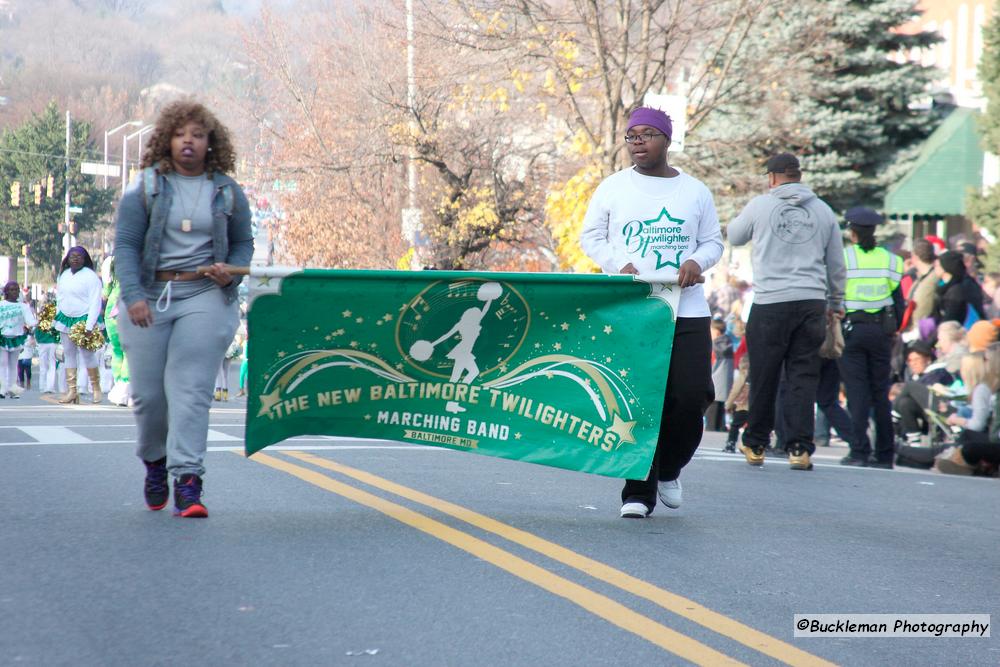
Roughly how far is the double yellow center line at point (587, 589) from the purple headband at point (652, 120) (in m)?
2.07

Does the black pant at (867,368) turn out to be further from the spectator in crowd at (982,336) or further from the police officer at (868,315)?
the spectator in crowd at (982,336)

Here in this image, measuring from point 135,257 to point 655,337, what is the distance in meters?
2.51

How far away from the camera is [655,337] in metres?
7.36

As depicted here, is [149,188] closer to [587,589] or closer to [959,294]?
[587,589]

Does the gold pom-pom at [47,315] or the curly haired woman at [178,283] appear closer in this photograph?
the curly haired woman at [178,283]

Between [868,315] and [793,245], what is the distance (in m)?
1.71

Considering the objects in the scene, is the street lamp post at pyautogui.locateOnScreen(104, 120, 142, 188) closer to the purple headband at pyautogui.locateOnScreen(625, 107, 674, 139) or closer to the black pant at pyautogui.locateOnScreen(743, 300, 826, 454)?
the black pant at pyautogui.locateOnScreen(743, 300, 826, 454)

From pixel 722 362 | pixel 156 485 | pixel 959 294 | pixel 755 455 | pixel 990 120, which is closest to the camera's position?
pixel 156 485

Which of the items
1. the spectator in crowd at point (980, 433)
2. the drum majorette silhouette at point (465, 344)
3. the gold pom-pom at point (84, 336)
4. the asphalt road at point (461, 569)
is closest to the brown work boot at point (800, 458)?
the asphalt road at point (461, 569)

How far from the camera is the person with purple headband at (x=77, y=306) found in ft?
63.1

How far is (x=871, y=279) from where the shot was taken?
1184 centimetres

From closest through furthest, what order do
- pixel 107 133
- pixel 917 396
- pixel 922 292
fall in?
pixel 917 396
pixel 922 292
pixel 107 133

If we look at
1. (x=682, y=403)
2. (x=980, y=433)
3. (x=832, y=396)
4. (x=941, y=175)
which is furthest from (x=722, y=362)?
(x=941, y=175)

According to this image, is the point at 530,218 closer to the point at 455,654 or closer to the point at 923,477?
the point at 923,477
